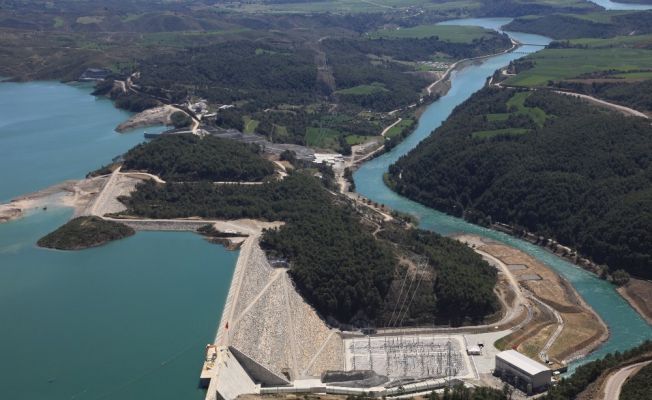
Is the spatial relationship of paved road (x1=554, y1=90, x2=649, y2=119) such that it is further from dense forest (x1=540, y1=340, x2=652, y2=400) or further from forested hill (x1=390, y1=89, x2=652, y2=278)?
dense forest (x1=540, y1=340, x2=652, y2=400)

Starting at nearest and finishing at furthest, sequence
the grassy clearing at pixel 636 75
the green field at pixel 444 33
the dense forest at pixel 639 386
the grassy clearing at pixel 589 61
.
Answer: the dense forest at pixel 639 386 → the grassy clearing at pixel 636 75 → the grassy clearing at pixel 589 61 → the green field at pixel 444 33

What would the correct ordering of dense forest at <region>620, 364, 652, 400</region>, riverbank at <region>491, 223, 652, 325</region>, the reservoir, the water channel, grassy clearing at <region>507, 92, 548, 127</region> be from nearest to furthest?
dense forest at <region>620, 364, 652, 400</region> → the reservoir → the water channel → riverbank at <region>491, 223, 652, 325</region> → grassy clearing at <region>507, 92, 548, 127</region>

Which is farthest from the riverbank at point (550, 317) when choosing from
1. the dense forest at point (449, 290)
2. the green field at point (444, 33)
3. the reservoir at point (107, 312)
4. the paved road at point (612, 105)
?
the green field at point (444, 33)

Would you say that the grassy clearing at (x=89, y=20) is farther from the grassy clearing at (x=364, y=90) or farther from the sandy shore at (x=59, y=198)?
the sandy shore at (x=59, y=198)

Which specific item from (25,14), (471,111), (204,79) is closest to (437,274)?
(471,111)

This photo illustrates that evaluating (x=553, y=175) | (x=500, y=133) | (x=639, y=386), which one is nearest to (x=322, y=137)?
(x=500, y=133)

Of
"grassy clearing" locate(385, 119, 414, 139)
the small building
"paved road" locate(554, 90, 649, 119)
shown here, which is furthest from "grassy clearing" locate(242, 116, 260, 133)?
the small building
